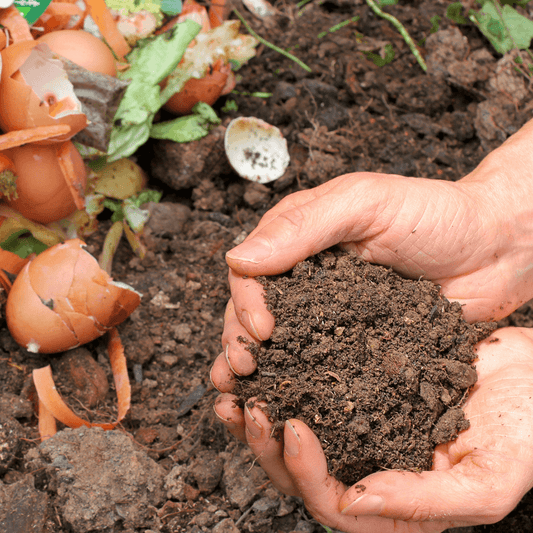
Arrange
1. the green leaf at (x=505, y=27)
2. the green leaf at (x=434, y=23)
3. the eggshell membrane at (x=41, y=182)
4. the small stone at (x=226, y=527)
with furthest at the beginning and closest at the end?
the green leaf at (x=434, y=23) < the green leaf at (x=505, y=27) < the eggshell membrane at (x=41, y=182) < the small stone at (x=226, y=527)

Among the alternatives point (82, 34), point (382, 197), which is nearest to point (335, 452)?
point (382, 197)

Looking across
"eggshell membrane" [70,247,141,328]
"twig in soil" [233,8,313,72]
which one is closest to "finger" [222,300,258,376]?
"eggshell membrane" [70,247,141,328]

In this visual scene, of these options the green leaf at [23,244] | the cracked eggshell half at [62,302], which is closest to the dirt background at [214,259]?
the cracked eggshell half at [62,302]

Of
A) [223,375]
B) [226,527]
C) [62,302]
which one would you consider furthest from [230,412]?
[62,302]

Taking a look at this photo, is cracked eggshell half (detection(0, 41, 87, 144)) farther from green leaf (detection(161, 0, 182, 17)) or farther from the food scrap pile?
green leaf (detection(161, 0, 182, 17))

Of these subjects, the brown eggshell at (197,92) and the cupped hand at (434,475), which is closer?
the cupped hand at (434,475)

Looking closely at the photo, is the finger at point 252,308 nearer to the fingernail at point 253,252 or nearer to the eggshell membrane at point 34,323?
the fingernail at point 253,252

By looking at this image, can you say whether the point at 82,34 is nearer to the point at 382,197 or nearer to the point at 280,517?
the point at 382,197
